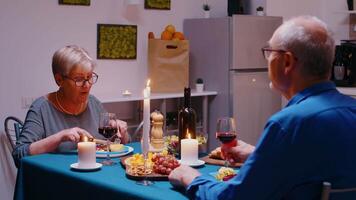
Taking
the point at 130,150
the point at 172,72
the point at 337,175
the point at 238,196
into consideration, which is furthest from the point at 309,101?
the point at 172,72

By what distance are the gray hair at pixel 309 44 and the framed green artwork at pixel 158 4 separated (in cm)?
303

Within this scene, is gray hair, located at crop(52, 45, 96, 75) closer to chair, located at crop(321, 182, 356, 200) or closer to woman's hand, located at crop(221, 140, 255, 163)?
woman's hand, located at crop(221, 140, 255, 163)

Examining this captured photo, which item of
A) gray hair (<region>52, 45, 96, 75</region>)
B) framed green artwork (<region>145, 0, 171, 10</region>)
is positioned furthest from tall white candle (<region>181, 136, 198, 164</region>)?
framed green artwork (<region>145, 0, 171, 10</region>)

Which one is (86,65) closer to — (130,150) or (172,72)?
(130,150)

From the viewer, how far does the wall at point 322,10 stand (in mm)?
5129

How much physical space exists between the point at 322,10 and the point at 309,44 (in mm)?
4150

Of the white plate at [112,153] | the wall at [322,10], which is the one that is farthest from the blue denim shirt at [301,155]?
the wall at [322,10]

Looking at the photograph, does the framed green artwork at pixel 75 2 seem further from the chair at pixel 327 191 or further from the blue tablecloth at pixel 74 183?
the chair at pixel 327 191

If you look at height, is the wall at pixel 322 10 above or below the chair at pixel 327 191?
above

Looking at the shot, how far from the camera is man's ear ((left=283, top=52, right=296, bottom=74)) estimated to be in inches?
62.4

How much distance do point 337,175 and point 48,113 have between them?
1.62 metres

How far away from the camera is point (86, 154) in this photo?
2125mm

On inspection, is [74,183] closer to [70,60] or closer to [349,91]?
[70,60]

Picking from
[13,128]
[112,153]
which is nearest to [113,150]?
[112,153]
